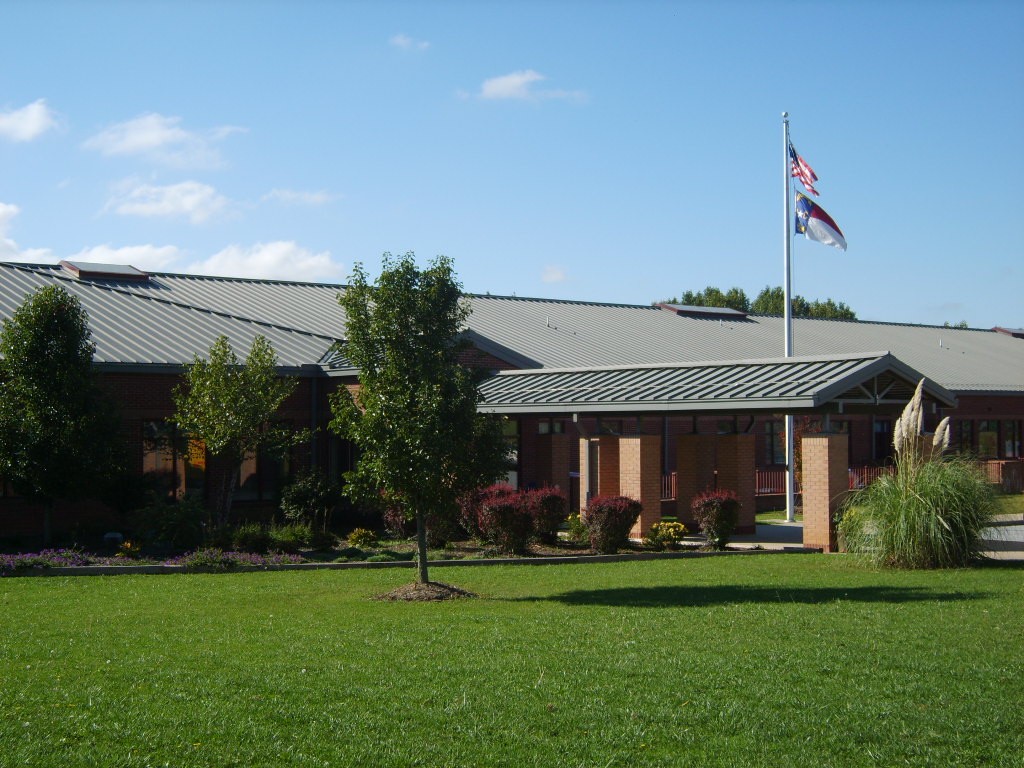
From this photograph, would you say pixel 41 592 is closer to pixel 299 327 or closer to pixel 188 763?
pixel 188 763

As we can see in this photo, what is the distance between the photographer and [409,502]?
14562 millimetres

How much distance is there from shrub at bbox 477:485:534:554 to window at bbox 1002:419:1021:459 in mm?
28014

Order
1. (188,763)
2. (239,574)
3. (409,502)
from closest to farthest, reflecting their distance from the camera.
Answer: (188,763), (409,502), (239,574)

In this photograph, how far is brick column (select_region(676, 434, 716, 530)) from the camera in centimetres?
2594

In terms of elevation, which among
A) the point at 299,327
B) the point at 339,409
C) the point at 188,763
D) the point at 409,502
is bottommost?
the point at 188,763

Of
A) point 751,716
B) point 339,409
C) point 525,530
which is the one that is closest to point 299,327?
point 525,530

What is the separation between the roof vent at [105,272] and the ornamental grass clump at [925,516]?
22.6 metres

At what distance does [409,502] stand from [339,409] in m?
1.52

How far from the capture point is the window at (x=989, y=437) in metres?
40.9

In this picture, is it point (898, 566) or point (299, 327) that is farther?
point (299, 327)

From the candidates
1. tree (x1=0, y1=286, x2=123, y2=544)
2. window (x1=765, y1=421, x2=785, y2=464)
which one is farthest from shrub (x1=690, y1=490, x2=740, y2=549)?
window (x1=765, y1=421, x2=785, y2=464)

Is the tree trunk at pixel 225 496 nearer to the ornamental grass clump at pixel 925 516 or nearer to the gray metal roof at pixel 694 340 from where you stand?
the gray metal roof at pixel 694 340

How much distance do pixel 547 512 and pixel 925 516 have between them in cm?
702

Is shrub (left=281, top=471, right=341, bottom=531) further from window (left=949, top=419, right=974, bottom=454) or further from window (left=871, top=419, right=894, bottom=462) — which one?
window (left=949, top=419, right=974, bottom=454)
